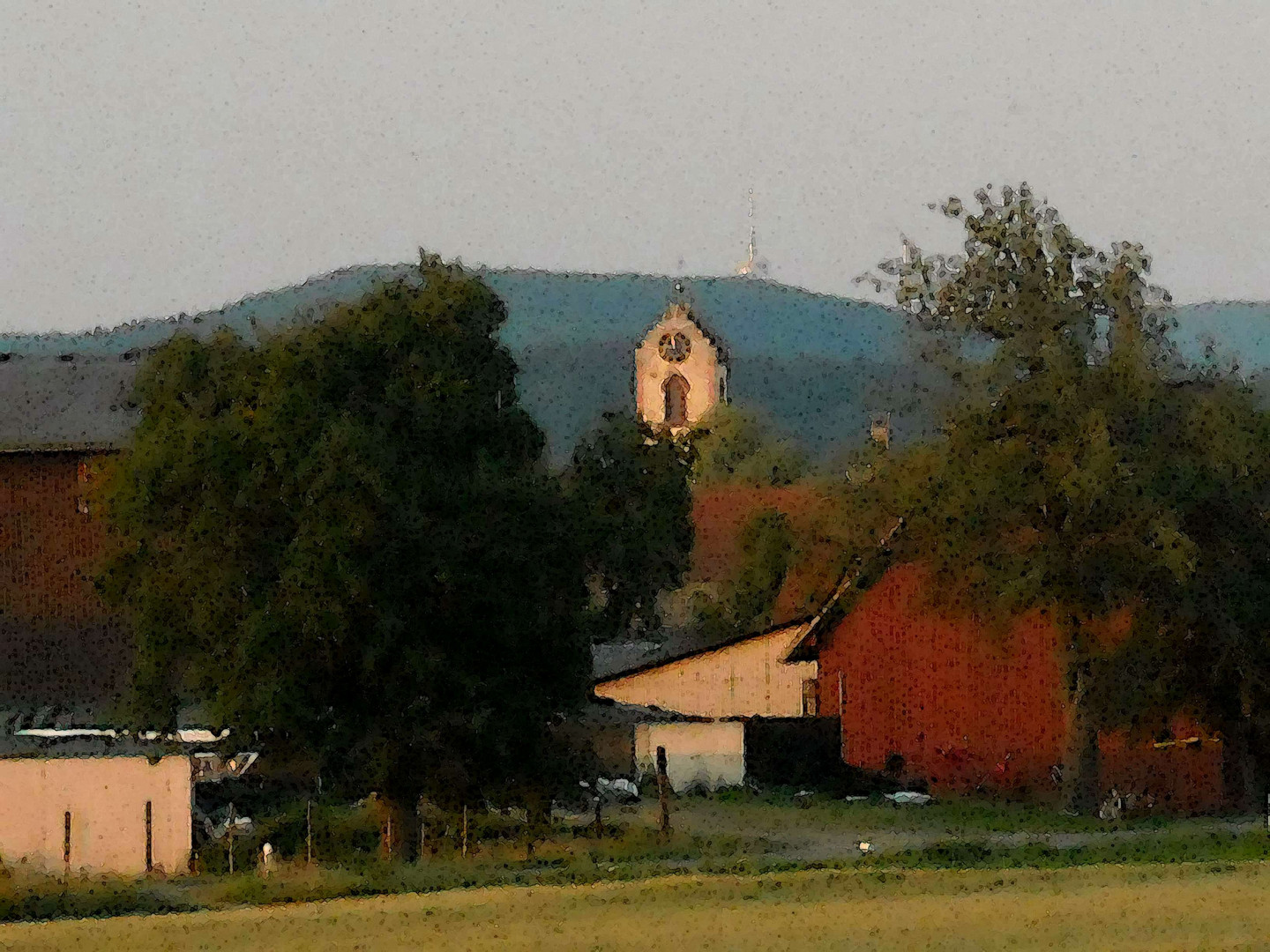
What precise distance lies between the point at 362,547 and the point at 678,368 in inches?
3268

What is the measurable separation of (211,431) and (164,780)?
6.60 m

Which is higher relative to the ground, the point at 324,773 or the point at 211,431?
the point at 211,431

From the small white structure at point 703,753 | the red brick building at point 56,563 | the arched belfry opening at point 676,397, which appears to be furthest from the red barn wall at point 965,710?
the arched belfry opening at point 676,397

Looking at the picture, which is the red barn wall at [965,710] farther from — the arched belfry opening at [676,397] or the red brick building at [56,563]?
the arched belfry opening at [676,397]

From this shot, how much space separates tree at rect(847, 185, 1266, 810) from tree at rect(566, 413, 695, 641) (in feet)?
33.5

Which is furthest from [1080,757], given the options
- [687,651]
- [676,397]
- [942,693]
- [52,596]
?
[676,397]

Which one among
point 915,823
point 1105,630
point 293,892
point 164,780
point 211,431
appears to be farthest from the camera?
point 1105,630

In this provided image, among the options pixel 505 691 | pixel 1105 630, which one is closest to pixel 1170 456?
pixel 1105 630

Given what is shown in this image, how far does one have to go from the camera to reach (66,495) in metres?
44.3

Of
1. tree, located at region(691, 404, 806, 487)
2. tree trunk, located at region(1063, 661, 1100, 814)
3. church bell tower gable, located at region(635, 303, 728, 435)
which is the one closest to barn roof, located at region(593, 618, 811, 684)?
tree trunk, located at region(1063, 661, 1100, 814)

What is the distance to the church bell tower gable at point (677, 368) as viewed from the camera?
376ft

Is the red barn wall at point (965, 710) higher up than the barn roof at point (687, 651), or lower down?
lower down

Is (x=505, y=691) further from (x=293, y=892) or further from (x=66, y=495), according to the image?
(x=66, y=495)

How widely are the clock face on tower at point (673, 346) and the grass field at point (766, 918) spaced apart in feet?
286
